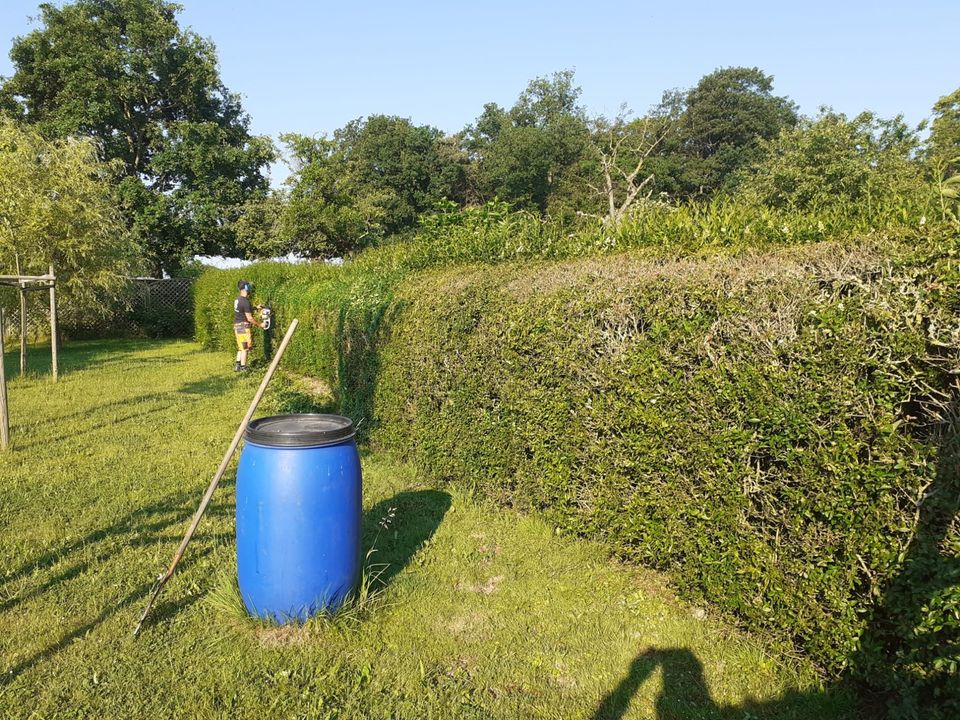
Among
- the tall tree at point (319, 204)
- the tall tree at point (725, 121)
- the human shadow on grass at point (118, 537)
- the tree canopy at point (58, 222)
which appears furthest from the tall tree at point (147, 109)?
the tall tree at point (725, 121)

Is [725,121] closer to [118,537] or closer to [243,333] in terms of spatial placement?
[243,333]

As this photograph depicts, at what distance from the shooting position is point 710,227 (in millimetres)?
4098

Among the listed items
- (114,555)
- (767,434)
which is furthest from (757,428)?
(114,555)

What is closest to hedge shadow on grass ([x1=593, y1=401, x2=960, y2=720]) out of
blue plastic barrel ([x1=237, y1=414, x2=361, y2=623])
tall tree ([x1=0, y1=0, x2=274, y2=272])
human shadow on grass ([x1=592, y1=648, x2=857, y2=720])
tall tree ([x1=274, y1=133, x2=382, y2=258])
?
human shadow on grass ([x1=592, y1=648, x2=857, y2=720])

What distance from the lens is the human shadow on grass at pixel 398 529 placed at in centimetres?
398

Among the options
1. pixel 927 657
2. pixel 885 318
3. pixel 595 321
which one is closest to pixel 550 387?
pixel 595 321

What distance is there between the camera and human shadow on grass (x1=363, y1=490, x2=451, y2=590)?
157 inches

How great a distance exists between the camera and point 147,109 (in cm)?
3122

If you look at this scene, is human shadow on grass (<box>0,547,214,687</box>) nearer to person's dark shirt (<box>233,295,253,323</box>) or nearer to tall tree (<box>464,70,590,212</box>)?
person's dark shirt (<box>233,295,253,323</box>)

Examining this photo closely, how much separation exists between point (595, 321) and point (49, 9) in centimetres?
3644

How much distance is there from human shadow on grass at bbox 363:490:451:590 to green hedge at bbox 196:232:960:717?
484 millimetres

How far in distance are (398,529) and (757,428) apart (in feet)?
9.02

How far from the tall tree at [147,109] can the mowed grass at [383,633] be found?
27516mm

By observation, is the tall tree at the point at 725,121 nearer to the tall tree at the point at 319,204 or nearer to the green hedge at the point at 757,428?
the tall tree at the point at 319,204
